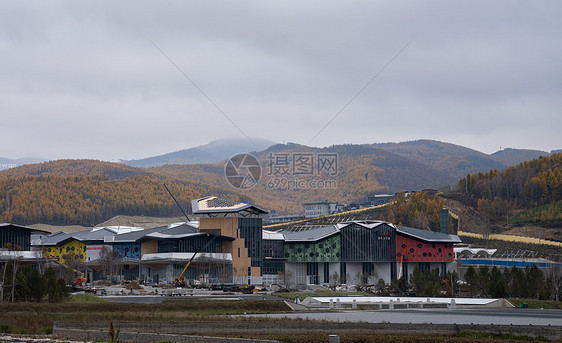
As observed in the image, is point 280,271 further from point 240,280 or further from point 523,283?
point 523,283

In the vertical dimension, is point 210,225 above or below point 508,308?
above

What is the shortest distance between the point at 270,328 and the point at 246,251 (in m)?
85.3

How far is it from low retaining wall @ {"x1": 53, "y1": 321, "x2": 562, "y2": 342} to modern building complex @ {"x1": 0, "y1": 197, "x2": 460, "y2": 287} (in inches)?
2959

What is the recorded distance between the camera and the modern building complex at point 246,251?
13138cm

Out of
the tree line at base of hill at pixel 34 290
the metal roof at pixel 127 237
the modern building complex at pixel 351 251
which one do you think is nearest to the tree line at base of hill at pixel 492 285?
the modern building complex at pixel 351 251

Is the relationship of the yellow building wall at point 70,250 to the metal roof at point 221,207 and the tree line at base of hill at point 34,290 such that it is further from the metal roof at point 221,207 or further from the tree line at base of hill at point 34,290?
the tree line at base of hill at point 34,290

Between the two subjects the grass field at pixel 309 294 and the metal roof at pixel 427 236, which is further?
the metal roof at pixel 427 236

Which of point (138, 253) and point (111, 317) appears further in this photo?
point (138, 253)

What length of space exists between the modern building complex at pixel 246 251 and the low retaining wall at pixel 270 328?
7515 centimetres

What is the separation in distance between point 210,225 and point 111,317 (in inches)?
3131

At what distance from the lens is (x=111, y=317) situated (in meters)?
55.3

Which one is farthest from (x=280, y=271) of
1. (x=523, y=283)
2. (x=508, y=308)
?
(x=508, y=308)

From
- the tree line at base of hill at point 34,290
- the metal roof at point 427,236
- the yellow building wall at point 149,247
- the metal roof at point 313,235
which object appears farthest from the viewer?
the metal roof at point 427,236

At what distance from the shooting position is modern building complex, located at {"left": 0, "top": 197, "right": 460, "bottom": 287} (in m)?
131
